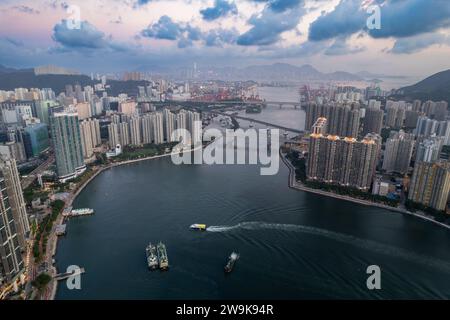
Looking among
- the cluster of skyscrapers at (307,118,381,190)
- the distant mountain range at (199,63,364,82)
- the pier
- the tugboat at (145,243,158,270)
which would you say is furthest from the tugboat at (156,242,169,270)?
the distant mountain range at (199,63,364,82)

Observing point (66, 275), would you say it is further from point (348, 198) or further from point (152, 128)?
point (152, 128)

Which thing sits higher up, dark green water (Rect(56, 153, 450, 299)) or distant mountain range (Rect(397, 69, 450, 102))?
distant mountain range (Rect(397, 69, 450, 102))

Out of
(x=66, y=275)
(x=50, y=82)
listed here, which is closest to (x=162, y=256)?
(x=66, y=275)

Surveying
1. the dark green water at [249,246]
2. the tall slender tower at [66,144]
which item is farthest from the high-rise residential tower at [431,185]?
the tall slender tower at [66,144]

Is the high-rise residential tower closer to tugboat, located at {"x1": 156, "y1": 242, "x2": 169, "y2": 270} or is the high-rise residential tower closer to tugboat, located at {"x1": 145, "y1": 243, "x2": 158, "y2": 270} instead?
tugboat, located at {"x1": 156, "y1": 242, "x2": 169, "y2": 270}

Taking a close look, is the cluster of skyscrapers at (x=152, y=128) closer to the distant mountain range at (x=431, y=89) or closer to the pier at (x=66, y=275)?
the pier at (x=66, y=275)
